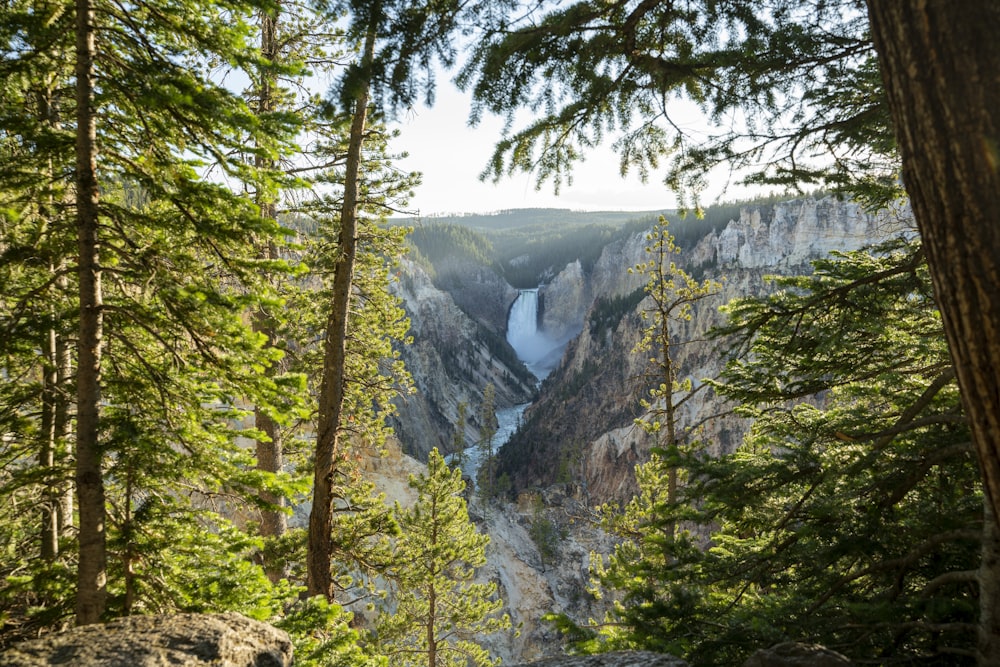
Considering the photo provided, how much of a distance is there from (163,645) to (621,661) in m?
2.65

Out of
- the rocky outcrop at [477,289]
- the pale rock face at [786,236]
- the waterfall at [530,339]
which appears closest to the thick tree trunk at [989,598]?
the pale rock face at [786,236]

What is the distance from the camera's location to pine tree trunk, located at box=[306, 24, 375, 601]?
5.59 meters

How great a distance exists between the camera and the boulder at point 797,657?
8.39 feet

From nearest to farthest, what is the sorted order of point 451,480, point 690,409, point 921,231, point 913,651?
1. point 921,231
2. point 913,651
3. point 451,480
4. point 690,409

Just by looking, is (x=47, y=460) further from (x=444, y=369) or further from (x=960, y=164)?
(x=444, y=369)

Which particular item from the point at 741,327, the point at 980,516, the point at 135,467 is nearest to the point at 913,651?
the point at 980,516

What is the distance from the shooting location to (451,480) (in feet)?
49.0

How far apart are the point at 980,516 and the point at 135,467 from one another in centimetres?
533

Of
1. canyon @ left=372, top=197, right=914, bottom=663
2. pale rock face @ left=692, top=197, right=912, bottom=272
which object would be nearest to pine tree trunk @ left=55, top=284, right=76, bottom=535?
canyon @ left=372, top=197, right=914, bottom=663

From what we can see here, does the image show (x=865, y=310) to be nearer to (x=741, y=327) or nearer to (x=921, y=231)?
(x=741, y=327)

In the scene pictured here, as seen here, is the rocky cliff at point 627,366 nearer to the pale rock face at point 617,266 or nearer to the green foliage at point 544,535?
the green foliage at point 544,535

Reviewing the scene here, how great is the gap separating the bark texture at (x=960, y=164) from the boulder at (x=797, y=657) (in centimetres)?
134

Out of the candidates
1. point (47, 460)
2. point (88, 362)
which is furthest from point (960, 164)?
point (47, 460)

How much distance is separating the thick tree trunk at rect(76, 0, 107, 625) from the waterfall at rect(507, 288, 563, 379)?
102 meters
